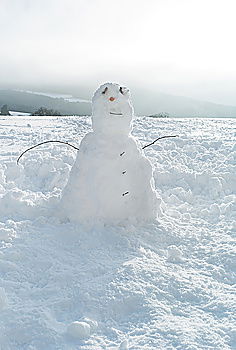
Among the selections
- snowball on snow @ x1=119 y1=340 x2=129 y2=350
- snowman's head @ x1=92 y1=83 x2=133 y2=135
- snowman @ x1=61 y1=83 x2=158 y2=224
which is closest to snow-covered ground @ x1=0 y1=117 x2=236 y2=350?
snowball on snow @ x1=119 y1=340 x2=129 y2=350

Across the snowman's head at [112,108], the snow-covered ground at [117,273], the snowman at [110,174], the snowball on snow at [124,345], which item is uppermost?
the snowman's head at [112,108]

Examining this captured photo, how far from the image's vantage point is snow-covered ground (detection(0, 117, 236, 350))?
8.87ft

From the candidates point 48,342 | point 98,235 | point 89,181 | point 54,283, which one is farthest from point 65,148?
point 48,342

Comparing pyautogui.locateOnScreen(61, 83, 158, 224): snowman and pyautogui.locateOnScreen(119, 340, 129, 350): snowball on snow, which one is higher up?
pyautogui.locateOnScreen(61, 83, 158, 224): snowman

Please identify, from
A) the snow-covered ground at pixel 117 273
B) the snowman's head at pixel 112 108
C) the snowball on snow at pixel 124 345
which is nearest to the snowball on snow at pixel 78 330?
the snow-covered ground at pixel 117 273

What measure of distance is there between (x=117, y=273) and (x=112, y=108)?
191 cm

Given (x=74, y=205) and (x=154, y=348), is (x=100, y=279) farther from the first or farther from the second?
(x=74, y=205)

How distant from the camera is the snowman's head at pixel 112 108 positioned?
4.39m

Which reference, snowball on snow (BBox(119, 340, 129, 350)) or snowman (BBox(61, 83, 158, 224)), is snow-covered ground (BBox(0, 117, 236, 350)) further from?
snowman (BBox(61, 83, 158, 224))

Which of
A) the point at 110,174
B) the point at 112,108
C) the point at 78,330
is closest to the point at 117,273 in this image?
the point at 78,330

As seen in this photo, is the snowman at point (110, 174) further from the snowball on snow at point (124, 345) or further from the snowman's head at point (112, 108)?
the snowball on snow at point (124, 345)

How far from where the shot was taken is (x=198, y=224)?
4840 millimetres

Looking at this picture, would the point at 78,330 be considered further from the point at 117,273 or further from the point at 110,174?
the point at 110,174

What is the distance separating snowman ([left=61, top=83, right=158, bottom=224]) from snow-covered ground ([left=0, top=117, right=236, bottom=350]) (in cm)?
19
